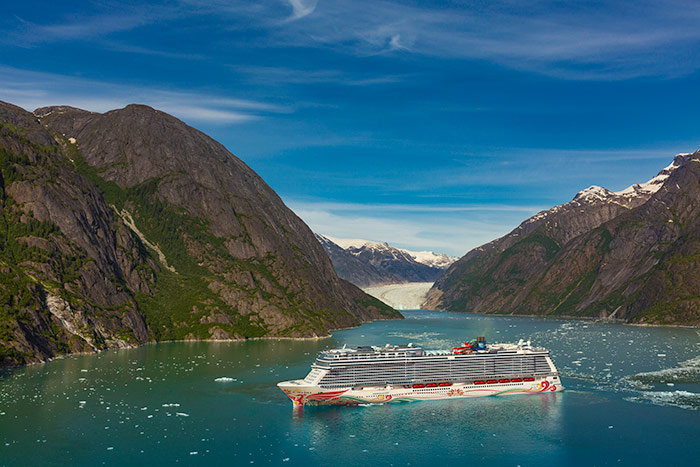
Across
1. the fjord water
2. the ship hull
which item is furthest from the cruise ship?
A: the fjord water

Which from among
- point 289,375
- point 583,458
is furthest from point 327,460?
point 289,375

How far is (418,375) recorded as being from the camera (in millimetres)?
114688

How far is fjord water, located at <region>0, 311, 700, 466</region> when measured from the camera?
78562 mm

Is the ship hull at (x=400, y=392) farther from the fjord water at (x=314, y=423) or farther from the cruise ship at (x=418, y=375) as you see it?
the fjord water at (x=314, y=423)

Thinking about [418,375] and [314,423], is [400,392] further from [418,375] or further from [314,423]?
[314,423]

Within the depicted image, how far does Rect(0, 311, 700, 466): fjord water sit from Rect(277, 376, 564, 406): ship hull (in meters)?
2.21

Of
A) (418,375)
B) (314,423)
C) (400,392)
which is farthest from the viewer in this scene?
(418,375)

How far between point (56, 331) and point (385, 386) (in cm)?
10039

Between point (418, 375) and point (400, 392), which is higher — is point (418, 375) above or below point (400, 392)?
above

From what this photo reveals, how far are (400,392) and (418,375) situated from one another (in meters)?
4.75

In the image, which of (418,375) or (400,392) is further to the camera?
(418,375)

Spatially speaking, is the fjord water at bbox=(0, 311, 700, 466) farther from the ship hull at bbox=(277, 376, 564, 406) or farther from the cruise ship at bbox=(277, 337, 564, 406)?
the cruise ship at bbox=(277, 337, 564, 406)

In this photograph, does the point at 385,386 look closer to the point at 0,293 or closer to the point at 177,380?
the point at 177,380

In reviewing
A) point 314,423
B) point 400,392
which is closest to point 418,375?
point 400,392
